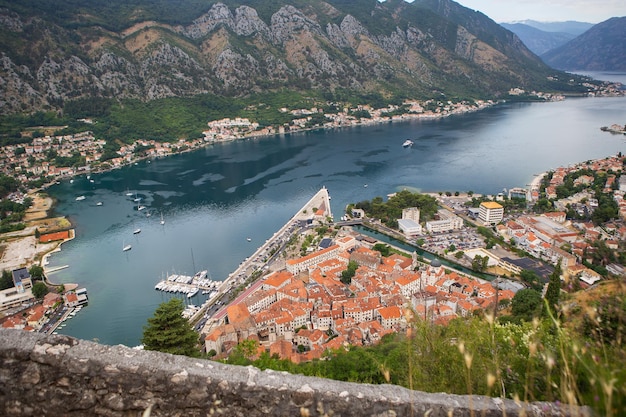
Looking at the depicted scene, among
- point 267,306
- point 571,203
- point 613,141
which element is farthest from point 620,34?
point 267,306

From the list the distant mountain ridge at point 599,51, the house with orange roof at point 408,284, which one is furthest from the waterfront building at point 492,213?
the distant mountain ridge at point 599,51

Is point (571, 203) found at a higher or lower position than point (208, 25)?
lower

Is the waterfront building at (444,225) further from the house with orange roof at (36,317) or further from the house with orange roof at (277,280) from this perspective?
the house with orange roof at (36,317)

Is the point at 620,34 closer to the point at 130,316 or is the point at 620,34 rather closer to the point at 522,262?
the point at 522,262

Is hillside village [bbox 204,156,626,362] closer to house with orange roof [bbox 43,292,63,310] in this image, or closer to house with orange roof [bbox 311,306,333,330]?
house with orange roof [bbox 311,306,333,330]

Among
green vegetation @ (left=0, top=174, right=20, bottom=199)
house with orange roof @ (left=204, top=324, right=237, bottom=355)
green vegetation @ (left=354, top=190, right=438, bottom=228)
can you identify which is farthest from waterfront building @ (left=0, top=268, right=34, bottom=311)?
green vegetation @ (left=354, top=190, right=438, bottom=228)

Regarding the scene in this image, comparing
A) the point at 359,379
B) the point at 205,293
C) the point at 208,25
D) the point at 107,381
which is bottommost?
the point at 205,293
